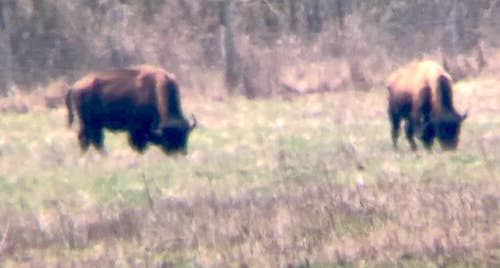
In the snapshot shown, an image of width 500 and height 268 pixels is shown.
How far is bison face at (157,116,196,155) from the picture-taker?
18469mm

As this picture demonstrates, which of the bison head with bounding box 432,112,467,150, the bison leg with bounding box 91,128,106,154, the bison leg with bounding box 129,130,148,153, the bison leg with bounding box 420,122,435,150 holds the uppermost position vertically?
the bison head with bounding box 432,112,467,150

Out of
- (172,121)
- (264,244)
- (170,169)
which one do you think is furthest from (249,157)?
(264,244)

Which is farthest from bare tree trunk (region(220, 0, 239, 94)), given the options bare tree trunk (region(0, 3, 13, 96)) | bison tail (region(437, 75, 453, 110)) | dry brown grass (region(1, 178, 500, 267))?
dry brown grass (region(1, 178, 500, 267))

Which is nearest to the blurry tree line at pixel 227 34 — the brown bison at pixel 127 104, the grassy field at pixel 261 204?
the brown bison at pixel 127 104

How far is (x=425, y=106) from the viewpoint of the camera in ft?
58.0

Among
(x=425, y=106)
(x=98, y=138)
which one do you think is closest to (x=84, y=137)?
(x=98, y=138)

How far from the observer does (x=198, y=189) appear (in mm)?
12867

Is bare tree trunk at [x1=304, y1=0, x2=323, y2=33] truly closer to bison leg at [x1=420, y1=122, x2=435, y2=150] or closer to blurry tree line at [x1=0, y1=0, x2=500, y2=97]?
blurry tree line at [x1=0, y1=0, x2=500, y2=97]

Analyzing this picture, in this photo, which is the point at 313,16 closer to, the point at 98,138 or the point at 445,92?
the point at 98,138

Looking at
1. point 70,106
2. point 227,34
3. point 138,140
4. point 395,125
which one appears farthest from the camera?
point 227,34

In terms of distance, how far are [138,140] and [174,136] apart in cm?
90

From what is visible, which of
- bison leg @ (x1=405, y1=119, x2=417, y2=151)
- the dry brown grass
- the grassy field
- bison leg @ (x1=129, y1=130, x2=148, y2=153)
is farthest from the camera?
bison leg @ (x1=129, y1=130, x2=148, y2=153)

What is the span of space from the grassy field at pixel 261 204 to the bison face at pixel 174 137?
27cm

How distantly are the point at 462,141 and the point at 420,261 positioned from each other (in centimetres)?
901
